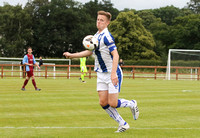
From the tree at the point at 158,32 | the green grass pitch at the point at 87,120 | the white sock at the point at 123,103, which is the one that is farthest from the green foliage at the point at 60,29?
the white sock at the point at 123,103

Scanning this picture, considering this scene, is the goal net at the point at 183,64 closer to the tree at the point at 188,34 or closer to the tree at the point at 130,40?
the tree at the point at 130,40

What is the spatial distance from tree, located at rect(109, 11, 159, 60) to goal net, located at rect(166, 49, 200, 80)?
1317 inches

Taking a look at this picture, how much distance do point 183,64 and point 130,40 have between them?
37624 mm

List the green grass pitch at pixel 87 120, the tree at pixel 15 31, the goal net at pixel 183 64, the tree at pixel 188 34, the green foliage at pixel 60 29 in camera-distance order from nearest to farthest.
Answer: the green grass pitch at pixel 87 120
the goal net at pixel 183 64
the green foliage at pixel 60 29
the tree at pixel 15 31
the tree at pixel 188 34

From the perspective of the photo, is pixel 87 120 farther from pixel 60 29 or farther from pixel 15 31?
pixel 15 31

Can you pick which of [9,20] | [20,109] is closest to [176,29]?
[9,20]

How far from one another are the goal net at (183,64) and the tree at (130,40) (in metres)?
33.5

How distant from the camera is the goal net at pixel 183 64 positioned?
36.6 m

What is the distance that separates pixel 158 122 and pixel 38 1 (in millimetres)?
79568

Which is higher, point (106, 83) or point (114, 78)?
point (114, 78)

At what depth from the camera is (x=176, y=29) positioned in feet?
280

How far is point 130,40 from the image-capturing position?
74812 mm

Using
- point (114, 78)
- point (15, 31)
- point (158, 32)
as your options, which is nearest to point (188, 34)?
point (158, 32)

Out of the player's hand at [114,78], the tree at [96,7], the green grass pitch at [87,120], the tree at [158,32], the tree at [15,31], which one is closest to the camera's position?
the player's hand at [114,78]
